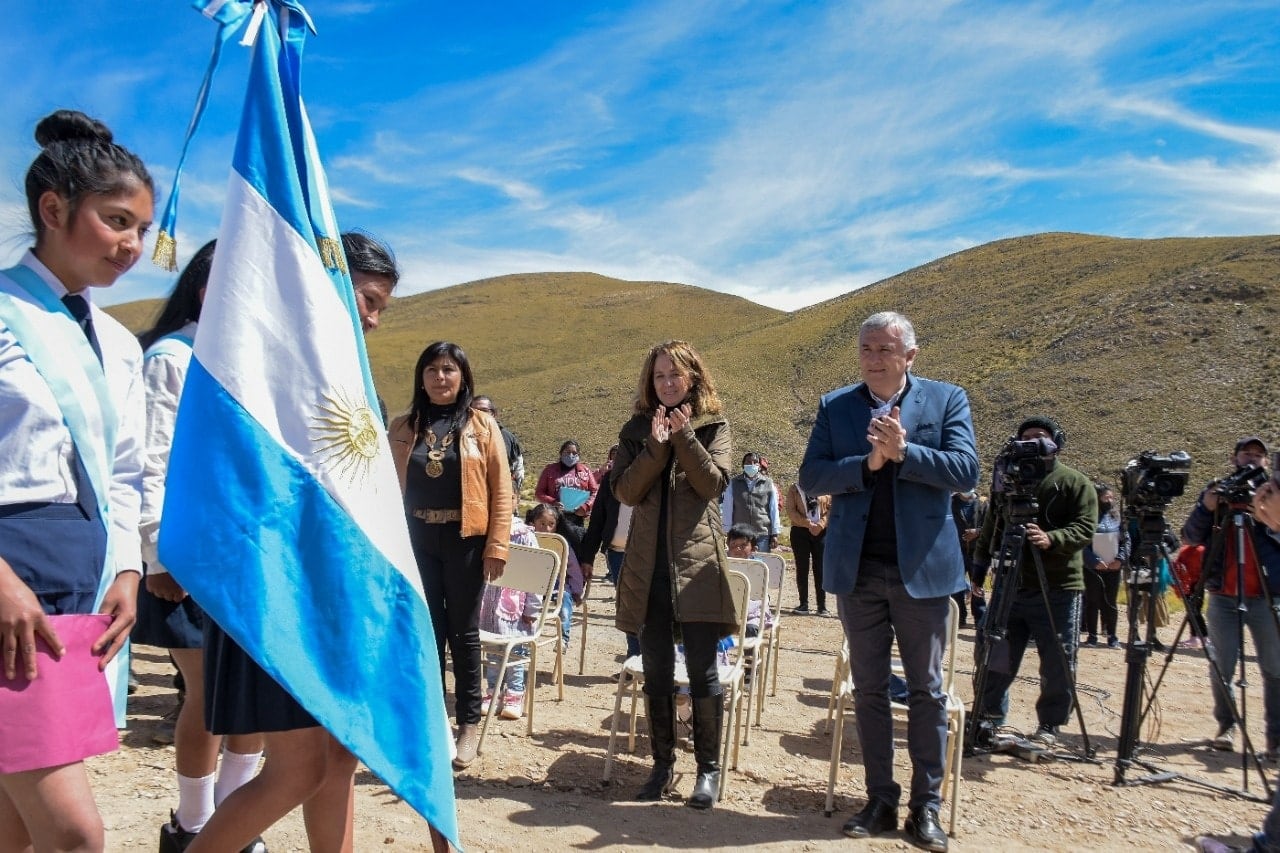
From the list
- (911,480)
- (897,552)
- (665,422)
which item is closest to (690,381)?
(665,422)

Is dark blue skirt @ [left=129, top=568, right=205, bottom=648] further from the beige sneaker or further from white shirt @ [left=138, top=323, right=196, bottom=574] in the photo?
the beige sneaker

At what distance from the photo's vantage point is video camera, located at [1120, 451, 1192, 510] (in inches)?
191

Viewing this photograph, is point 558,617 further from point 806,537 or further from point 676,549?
point 806,537

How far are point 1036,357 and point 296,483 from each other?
5699 cm

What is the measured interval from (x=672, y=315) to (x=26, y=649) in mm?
131044

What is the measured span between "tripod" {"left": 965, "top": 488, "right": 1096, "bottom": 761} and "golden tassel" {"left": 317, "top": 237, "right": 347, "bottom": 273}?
400cm

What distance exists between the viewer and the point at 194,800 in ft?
9.47

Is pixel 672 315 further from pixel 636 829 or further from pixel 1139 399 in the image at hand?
pixel 636 829

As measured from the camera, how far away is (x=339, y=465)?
7.28 ft

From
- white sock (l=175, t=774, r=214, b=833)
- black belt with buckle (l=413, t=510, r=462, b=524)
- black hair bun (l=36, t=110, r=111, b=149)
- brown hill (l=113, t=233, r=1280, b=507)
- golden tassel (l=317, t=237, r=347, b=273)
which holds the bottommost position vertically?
white sock (l=175, t=774, r=214, b=833)

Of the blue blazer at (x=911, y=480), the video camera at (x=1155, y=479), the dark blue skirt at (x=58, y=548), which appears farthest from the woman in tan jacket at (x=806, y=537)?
the dark blue skirt at (x=58, y=548)

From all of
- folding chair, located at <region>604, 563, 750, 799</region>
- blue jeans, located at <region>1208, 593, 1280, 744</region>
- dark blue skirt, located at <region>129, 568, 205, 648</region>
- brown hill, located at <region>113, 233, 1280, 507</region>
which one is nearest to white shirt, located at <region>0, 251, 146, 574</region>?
dark blue skirt, located at <region>129, 568, 205, 648</region>

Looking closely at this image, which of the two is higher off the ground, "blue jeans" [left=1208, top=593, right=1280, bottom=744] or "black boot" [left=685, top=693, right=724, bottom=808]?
"blue jeans" [left=1208, top=593, right=1280, bottom=744]

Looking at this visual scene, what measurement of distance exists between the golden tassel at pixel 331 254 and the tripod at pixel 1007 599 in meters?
4.00
